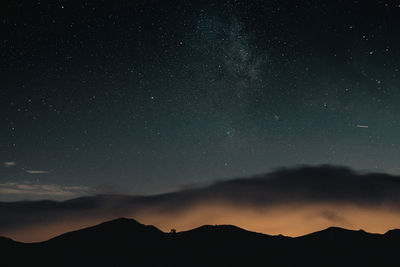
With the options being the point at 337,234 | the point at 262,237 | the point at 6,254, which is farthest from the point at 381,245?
the point at 6,254

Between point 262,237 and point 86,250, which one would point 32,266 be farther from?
point 262,237

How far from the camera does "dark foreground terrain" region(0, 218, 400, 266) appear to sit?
132500 millimetres

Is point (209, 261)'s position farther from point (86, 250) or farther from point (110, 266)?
point (86, 250)

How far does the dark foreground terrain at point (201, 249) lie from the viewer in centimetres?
13250

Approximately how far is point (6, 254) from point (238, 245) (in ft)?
263

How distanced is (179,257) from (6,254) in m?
56.7

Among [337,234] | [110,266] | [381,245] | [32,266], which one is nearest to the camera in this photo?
[32,266]

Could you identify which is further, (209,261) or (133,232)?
(133,232)

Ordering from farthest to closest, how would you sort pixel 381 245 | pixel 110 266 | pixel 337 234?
pixel 337 234 < pixel 381 245 < pixel 110 266

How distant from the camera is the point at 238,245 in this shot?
14912 cm

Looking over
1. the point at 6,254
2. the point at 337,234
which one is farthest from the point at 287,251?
the point at 6,254

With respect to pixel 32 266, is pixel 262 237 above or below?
above

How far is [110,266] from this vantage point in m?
132

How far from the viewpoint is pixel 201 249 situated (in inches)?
5797
